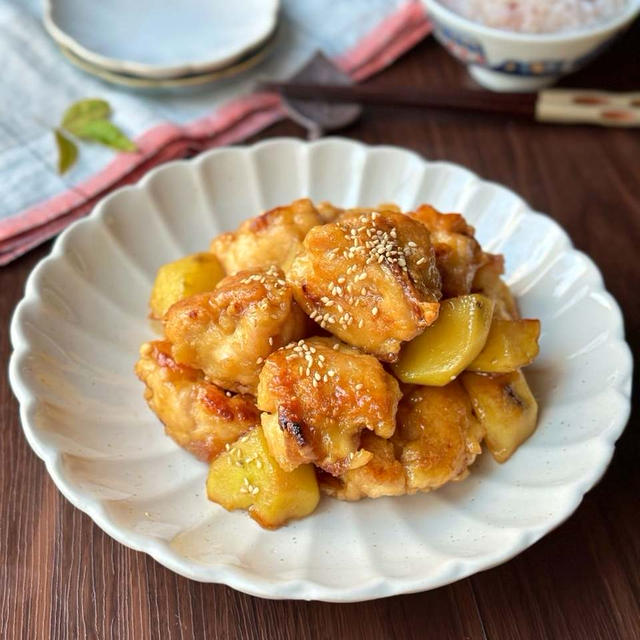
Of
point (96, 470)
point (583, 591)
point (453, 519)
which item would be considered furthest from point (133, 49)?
point (583, 591)

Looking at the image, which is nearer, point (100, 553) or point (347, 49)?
point (100, 553)

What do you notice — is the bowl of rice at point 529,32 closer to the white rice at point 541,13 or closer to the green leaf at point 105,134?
the white rice at point 541,13

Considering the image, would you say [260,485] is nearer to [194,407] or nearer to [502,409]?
[194,407]

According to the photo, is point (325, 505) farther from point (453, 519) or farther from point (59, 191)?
point (59, 191)

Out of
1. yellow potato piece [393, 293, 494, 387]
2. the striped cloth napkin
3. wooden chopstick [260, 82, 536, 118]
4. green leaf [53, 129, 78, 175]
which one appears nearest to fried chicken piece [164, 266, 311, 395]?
yellow potato piece [393, 293, 494, 387]

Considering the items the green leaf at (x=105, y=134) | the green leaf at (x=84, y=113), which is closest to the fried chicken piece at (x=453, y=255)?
the green leaf at (x=105, y=134)

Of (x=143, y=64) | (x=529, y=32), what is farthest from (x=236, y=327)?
(x=529, y=32)
